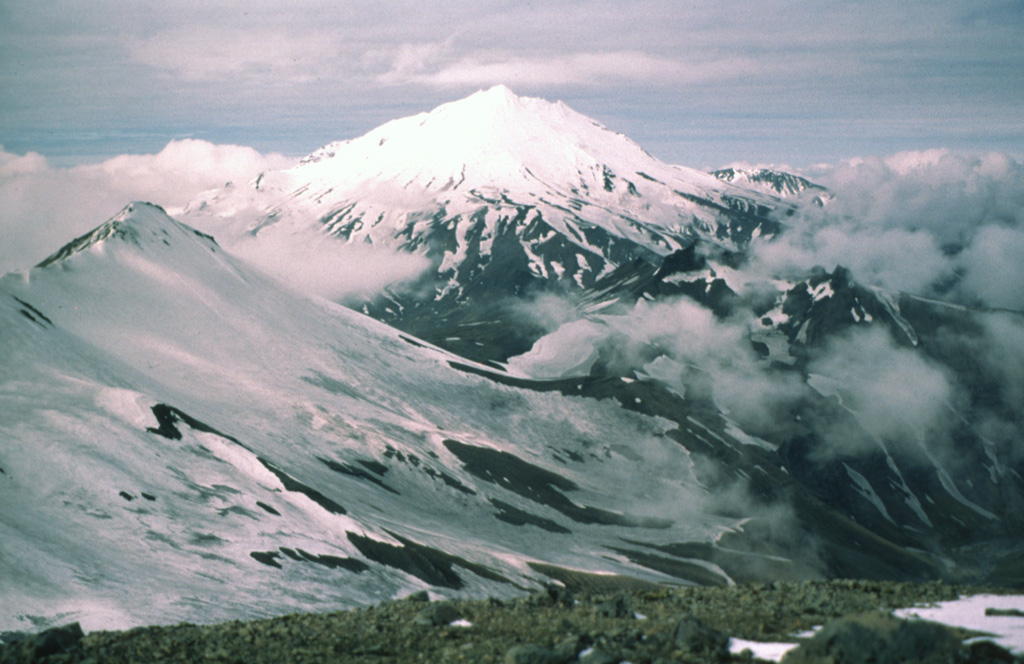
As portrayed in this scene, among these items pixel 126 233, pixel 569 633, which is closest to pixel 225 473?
pixel 569 633

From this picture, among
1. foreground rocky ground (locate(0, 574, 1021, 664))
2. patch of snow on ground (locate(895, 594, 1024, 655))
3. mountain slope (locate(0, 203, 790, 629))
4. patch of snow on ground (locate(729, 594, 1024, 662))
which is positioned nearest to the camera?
foreground rocky ground (locate(0, 574, 1021, 664))

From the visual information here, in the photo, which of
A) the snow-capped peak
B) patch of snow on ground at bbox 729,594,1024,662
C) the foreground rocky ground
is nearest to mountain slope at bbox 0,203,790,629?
the snow-capped peak

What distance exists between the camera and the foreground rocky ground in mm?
14562

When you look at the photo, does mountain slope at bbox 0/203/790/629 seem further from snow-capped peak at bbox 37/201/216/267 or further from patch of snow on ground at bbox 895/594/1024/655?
patch of snow on ground at bbox 895/594/1024/655

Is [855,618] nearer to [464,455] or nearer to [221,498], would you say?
[221,498]

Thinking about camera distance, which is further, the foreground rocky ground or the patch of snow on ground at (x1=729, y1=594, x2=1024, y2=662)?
the patch of snow on ground at (x1=729, y1=594, x2=1024, y2=662)

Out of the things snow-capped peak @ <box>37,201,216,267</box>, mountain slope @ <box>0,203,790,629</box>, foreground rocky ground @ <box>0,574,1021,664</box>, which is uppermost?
snow-capped peak @ <box>37,201,216,267</box>

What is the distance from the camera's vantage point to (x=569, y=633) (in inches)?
797

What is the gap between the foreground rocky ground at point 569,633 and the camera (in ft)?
47.8

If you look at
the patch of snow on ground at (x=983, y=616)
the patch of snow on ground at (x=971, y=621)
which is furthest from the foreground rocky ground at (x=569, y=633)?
the patch of snow on ground at (x=983, y=616)

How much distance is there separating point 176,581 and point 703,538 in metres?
160

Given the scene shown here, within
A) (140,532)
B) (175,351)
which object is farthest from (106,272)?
(140,532)

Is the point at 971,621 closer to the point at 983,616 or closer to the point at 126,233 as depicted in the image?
the point at 983,616

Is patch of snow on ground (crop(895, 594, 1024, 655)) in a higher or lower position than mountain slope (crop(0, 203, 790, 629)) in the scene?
higher
